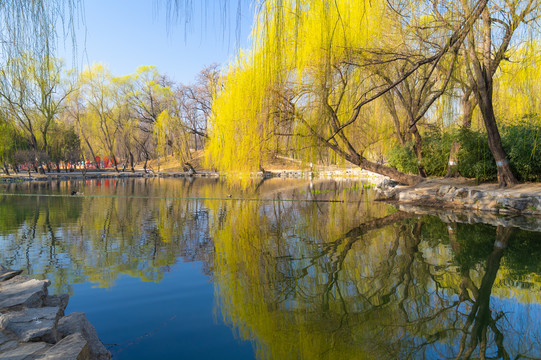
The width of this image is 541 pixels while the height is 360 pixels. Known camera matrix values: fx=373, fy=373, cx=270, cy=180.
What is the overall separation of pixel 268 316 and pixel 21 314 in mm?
1876

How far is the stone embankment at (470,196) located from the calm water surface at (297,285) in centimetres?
207

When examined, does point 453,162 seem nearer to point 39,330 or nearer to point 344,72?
point 344,72

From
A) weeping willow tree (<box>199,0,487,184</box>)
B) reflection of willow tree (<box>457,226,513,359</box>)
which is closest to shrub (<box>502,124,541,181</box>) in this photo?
weeping willow tree (<box>199,0,487,184</box>)

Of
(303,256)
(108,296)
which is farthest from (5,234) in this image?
(303,256)

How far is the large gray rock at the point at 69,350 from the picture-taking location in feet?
6.86

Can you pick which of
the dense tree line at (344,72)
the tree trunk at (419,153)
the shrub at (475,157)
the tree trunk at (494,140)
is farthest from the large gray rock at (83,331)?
the tree trunk at (419,153)

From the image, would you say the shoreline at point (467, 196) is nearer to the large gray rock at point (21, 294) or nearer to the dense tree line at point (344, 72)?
the dense tree line at point (344, 72)

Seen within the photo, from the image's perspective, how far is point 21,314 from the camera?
2680mm

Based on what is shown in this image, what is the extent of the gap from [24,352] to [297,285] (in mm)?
2528

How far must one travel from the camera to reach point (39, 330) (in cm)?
243

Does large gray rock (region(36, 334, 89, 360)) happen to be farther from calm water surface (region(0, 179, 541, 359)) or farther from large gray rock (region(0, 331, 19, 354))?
calm water surface (region(0, 179, 541, 359))

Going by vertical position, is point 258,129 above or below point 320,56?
below

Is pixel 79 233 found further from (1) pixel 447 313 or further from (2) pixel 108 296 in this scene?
(1) pixel 447 313

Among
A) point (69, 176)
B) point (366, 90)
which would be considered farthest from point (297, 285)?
point (69, 176)
